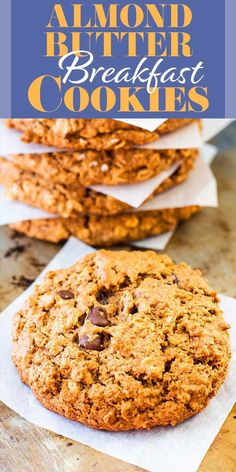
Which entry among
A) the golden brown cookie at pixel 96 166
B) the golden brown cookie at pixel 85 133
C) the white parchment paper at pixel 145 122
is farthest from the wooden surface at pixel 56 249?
the white parchment paper at pixel 145 122

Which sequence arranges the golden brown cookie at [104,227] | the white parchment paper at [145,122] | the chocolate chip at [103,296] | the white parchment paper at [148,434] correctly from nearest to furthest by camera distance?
the white parchment paper at [148,434], the chocolate chip at [103,296], the white parchment paper at [145,122], the golden brown cookie at [104,227]

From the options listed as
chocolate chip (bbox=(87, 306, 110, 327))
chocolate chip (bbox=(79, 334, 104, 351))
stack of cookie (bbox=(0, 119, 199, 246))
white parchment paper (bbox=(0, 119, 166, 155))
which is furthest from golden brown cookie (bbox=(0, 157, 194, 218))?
chocolate chip (bbox=(79, 334, 104, 351))

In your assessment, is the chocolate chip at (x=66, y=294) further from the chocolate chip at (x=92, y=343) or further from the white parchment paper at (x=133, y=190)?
the white parchment paper at (x=133, y=190)

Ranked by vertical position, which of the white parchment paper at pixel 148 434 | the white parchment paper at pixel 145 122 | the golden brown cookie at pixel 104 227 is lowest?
the white parchment paper at pixel 148 434

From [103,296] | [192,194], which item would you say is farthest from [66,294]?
[192,194]

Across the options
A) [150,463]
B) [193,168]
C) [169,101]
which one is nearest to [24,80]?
[169,101]

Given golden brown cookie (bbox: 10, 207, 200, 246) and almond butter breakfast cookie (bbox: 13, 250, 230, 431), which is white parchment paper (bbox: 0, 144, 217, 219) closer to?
golden brown cookie (bbox: 10, 207, 200, 246)

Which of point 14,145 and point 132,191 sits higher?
point 14,145

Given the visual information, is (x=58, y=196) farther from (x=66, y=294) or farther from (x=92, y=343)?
(x=92, y=343)
